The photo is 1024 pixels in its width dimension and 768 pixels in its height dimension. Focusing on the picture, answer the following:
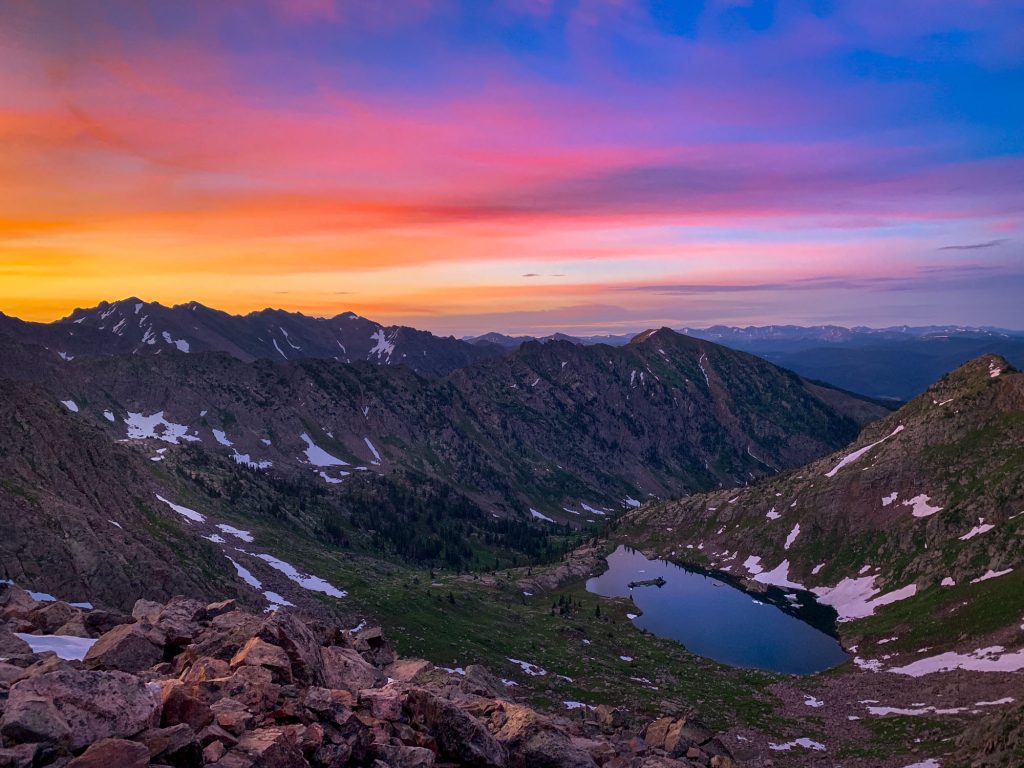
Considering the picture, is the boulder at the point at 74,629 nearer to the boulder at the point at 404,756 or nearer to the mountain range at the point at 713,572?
the mountain range at the point at 713,572

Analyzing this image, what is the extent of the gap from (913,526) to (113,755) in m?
155

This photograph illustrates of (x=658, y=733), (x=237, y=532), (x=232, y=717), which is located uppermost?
(x=232, y=717)

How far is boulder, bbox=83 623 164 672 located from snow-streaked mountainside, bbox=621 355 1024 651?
9169 cm

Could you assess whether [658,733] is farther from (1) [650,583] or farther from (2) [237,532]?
(1) [650,583]

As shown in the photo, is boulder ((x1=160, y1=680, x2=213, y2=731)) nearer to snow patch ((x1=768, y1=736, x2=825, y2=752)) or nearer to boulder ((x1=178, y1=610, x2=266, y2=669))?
boulder ((x1=178, y1=610, x2=266, y2=669))

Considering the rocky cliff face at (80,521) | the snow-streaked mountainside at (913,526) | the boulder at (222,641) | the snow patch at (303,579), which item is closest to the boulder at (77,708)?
the boulder at (222,641)

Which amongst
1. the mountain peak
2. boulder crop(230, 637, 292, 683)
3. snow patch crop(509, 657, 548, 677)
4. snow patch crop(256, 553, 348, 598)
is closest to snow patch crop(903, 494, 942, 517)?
the mountain peak

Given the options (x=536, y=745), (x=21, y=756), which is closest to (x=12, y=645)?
(x=21, y=756)

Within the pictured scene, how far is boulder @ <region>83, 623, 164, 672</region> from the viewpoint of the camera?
23.9 m

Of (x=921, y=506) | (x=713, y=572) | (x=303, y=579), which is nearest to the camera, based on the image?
(x=303, y=579)

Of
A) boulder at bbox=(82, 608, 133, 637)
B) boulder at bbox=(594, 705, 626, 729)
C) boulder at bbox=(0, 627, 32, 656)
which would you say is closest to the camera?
boulder at bbox=(0, 627, 32, 656)

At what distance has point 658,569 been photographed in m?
189

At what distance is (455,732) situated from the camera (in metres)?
23.5

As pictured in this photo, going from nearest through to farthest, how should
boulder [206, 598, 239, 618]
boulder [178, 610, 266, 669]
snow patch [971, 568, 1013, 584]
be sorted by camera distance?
boulder [178, 610, 266, 669] < boulder [206, 598, 239, 618] < snow patch [971, 568, 1013, 584]
